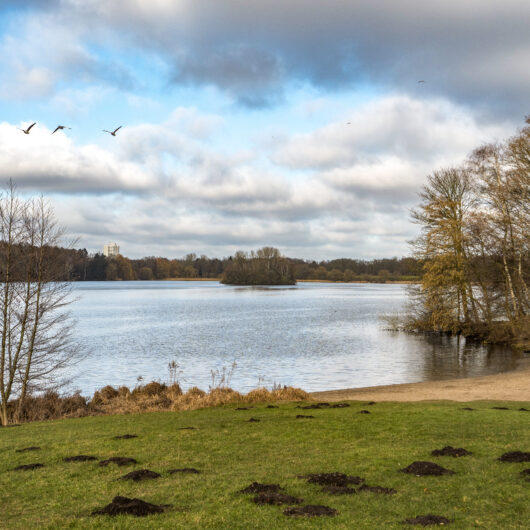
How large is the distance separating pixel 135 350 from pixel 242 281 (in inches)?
6261

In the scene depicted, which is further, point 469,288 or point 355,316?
point 355,316

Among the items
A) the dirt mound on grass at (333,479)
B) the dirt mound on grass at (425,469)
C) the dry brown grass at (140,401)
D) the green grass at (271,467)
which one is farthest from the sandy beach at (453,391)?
the dirt mound on grass at (333,479)

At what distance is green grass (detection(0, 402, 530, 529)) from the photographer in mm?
6906

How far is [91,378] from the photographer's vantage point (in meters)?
29.8

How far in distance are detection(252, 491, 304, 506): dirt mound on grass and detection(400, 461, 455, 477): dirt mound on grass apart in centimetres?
227

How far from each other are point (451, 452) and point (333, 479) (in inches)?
109

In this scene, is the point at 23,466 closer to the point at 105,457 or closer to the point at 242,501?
the point at 105,457

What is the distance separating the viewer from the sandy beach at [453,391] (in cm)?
2012

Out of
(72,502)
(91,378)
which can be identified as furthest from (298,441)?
(91,378)

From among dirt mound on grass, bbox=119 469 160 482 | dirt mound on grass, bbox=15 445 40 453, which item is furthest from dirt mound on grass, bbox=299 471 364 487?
dirt mound on grass, bbox=15 445 40 453

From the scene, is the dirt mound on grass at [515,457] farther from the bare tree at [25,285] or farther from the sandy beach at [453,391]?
the bare tree at [25,285]

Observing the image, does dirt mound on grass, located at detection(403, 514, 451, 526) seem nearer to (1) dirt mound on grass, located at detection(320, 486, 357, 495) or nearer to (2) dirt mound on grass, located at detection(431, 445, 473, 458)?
(1) dirt mound on grass, located at detection(320, 486, 357, 495)

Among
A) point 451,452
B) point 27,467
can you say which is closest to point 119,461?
point 27,467

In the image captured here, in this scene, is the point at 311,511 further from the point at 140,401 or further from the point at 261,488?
the point at 140,401
